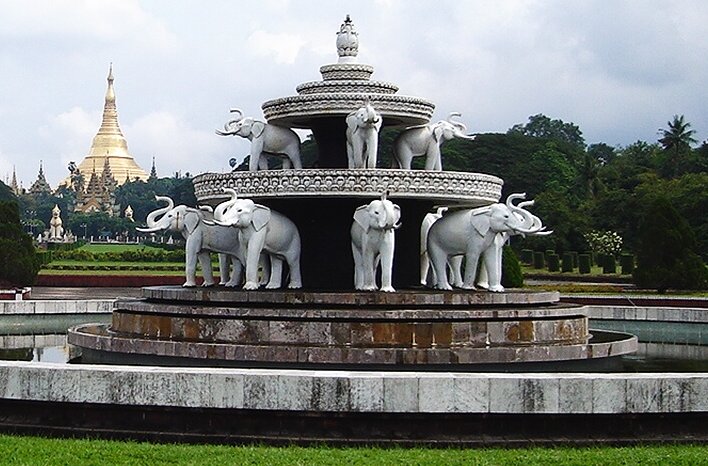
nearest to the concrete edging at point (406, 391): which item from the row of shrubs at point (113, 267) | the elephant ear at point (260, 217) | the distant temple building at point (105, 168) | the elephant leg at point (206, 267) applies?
the elephant ear at point (260, 217)

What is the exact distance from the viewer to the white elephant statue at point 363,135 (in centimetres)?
1745

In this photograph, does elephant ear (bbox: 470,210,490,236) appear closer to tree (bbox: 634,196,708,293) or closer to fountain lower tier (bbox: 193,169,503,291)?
fountain lower tier (bbox: 193,169,503,291)

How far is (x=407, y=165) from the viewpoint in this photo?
19.3 meters

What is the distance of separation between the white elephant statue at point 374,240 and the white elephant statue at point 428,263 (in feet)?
5.49

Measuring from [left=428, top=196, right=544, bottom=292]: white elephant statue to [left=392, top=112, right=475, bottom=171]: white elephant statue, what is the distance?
2006 mm

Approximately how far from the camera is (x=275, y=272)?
17.6m

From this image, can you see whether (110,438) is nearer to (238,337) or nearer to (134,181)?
(238,337)

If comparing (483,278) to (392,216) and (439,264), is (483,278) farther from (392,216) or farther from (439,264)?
(392,216)

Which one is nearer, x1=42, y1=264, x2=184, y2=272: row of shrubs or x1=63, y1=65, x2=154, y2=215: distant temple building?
x1=42, y1=264, x2=184, y2=272: row of shrubs

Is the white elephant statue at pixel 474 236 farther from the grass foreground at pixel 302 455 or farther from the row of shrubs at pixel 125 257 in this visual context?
the row of shrubs at pixel 125 257

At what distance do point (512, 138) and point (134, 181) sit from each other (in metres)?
96.7

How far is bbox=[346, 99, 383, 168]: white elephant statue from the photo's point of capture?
17453 mm

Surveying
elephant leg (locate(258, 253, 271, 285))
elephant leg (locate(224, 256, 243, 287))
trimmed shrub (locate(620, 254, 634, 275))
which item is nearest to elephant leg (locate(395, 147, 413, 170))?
elephant leg (locate(258, 253, 271, 285))

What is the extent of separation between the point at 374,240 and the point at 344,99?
314 cm
